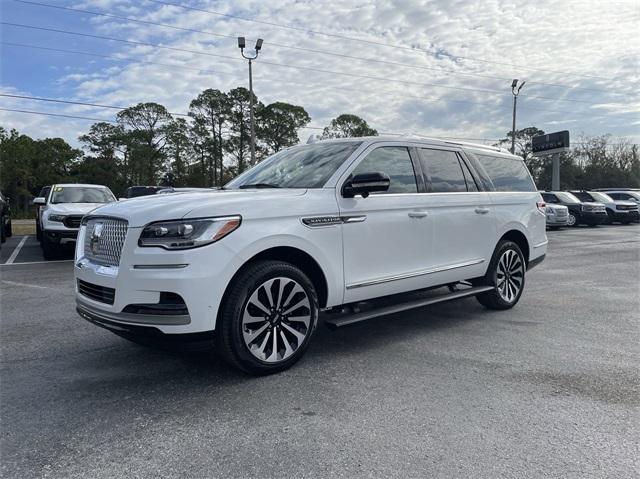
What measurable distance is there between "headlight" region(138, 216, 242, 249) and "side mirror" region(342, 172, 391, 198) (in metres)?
1.23

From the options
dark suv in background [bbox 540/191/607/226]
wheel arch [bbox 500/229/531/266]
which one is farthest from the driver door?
dark suv in background [bbox 540/191/607/226]

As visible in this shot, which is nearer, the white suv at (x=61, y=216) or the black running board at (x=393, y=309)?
the black running board at (x=393, y=309)

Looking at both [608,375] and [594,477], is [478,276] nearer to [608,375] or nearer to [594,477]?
[608,375]

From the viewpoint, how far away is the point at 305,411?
3.06 metres

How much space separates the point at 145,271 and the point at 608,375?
3566mm

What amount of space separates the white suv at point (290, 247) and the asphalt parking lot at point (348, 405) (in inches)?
16.3

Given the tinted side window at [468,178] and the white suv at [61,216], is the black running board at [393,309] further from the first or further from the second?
the white suv at [61,216]

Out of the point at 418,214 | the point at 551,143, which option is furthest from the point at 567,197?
the point at 418,214

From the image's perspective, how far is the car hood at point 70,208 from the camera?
1064 cm

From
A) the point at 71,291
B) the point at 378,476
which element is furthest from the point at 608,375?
the point at 71,291

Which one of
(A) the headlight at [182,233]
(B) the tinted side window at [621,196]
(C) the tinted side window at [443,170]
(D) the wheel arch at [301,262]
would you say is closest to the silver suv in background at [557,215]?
(B) the tinted side window at [621,196]

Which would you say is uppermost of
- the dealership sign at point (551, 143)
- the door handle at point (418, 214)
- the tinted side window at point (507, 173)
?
the dealership sign at point (551, 143)

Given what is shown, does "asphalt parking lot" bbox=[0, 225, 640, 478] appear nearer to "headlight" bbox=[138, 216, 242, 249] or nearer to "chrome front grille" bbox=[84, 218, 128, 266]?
"chrome front grille" bbox=[84, 218, 128, 266]

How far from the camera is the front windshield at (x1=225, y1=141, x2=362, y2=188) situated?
4238 mm
